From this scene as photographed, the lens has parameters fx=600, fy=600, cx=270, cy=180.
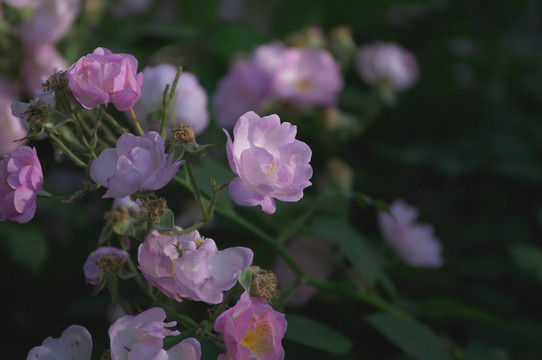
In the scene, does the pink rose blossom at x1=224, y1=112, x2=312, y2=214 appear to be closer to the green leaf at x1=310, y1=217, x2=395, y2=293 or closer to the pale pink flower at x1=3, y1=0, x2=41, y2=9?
the green leaf at x1=310, y1=217, x2=395, y2=293

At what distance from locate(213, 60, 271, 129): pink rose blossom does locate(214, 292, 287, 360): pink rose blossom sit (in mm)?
668

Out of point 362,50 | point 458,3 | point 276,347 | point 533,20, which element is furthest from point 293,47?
point 533,20

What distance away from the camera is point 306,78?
1.09m

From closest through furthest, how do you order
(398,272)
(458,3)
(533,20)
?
(398,272)
(458,3)
(533,20)

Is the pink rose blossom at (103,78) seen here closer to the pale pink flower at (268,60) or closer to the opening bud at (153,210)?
the opening bud at (153,210)

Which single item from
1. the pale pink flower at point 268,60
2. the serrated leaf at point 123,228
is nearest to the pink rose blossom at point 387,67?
the pale pink flower at point 268,60

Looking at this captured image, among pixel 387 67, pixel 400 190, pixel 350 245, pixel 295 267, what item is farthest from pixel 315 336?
pixel 387 67

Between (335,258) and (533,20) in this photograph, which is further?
(533,20)

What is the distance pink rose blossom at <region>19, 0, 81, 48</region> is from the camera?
0.98 m

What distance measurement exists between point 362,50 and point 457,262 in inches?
21.6

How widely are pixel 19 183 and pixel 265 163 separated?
0.18 meters

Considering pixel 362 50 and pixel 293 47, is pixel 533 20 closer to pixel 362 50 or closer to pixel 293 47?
pixel 362 50

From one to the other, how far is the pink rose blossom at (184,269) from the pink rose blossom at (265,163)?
5 cm

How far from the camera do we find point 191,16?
145 centimetres
